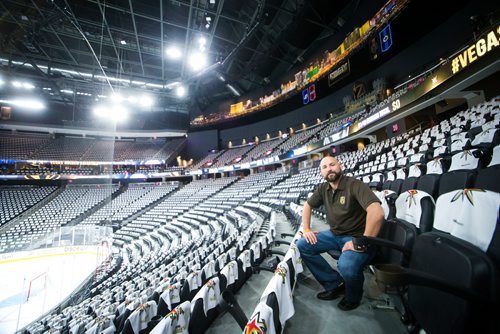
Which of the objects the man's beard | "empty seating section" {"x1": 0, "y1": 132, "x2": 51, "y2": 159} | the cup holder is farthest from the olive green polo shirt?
"empty seating section" {"x1": 0, "y1": 132, "x2": 51, "y2": 159}

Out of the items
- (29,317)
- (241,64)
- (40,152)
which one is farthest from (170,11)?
(40,152)

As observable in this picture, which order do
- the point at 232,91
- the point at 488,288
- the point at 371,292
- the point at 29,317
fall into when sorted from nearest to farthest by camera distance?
the point at 488,288, the point at 371,292, the point at 29,317, the point at 232,91

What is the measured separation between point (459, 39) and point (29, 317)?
72.9 feet

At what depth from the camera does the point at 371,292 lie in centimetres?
198

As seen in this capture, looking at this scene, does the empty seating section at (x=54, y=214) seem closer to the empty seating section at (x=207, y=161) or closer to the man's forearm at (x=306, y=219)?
the empty seating section at (x=207, y=161)

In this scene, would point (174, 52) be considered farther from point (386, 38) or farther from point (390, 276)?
point (390, 276)

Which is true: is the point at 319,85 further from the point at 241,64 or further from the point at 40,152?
the point at 40,152

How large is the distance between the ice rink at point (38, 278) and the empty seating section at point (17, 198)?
9062 millimetres

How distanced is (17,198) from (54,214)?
231 inches

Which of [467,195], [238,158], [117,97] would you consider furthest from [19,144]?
[467,195]

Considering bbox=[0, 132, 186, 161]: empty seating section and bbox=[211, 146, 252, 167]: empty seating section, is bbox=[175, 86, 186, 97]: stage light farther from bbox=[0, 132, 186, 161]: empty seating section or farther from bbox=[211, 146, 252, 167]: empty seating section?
bbox=[0, 132, 186, 161]: empty seating section

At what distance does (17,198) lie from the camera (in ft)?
70.5

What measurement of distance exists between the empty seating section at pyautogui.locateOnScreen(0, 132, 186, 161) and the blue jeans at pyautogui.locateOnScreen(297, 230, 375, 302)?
1259 inches

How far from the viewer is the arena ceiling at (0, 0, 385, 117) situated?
14.5 metres
